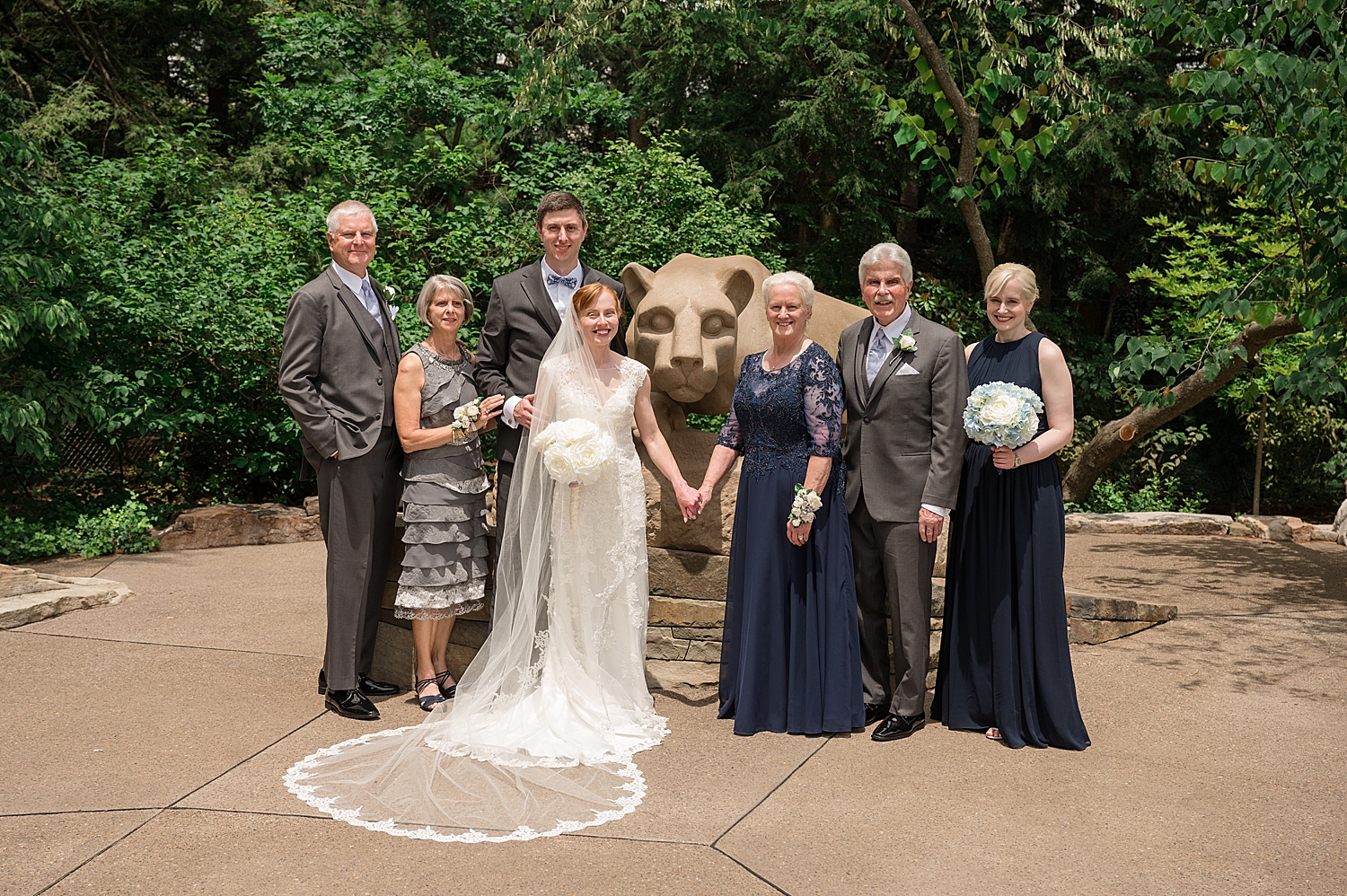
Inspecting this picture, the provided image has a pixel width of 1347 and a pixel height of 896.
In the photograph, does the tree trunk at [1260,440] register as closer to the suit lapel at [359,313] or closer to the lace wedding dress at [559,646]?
the lace wedding dress at [559,646]

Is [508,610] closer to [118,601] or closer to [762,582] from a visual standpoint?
[762,582]

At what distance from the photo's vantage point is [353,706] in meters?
4.65

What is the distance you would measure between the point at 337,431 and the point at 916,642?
270 cm

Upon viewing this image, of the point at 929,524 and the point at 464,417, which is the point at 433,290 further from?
the point at 929,524

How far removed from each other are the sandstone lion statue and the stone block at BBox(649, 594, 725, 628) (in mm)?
929

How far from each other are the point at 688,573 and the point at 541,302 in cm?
151

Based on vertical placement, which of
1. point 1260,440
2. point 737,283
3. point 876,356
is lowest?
point 1260,440

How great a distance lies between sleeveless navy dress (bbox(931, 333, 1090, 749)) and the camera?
14.2ft

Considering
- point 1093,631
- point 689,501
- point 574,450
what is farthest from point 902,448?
point 1093,631

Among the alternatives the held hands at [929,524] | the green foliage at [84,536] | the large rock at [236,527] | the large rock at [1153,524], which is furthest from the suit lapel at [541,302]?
the large rock at [1153,524]

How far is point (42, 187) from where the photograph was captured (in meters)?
9.04

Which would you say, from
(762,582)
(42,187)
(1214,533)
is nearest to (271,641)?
(762,582)

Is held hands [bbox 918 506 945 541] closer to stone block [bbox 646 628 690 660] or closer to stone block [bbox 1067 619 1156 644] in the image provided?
stone block [bbox 646 628 690 660]

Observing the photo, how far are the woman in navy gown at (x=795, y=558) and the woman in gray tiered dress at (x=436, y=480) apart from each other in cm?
128
